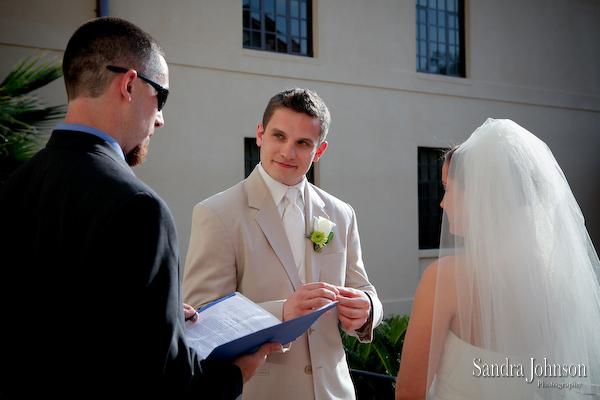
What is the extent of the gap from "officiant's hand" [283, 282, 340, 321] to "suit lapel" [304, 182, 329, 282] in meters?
0.43

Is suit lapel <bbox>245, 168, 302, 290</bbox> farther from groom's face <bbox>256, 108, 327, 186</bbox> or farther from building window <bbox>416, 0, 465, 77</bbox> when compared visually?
building window <bbox>416, 0, 465, 77</bbox>

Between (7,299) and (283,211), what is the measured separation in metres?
1.65

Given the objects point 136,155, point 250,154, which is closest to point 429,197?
point 250,154

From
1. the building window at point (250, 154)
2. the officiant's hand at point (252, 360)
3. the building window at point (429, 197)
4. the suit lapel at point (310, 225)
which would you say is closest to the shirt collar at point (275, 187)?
the suit lapel at point (310, 225)

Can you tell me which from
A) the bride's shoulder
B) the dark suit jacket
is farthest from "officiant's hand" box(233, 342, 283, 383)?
the bride's shoulder

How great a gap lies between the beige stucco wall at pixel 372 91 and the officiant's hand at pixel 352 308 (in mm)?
6482

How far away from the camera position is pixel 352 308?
259 cm

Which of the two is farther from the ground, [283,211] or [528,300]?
[283,211]

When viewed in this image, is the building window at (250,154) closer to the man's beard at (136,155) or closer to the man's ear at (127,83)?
the man's beard at (136,155)

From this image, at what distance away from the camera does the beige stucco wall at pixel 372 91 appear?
868cm

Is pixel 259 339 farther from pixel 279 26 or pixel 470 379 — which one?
pixel 279 26

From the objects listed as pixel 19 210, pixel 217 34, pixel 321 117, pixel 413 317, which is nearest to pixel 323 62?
pixel 217 34

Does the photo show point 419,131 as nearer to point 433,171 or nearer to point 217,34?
point 433,171

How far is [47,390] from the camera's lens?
141cm
